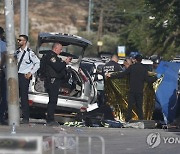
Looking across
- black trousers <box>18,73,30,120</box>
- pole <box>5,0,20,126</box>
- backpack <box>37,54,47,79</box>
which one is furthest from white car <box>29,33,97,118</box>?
pole <box>5,0,20,126</box>

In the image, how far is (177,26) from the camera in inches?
1320

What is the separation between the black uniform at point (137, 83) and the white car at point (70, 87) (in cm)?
114

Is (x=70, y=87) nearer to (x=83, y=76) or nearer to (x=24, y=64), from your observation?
(x=83, y=76)

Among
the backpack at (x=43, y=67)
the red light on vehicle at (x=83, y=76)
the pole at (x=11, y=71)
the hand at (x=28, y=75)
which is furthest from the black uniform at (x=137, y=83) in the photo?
the pole at (x=11, y=71)

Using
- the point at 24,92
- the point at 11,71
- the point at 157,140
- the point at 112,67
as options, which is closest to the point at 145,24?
the point at 112,67

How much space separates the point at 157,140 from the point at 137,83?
3562 mm

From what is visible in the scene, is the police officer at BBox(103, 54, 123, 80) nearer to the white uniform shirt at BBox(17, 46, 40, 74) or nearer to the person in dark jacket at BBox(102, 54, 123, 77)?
the person in dark jacket at BBox(102, 54, 123, 77)

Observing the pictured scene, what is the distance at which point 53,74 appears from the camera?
15.5 meters

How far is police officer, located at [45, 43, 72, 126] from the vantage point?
15391 mm

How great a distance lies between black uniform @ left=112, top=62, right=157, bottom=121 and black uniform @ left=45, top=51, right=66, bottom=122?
1.83 metres

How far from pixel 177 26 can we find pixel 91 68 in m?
13.0

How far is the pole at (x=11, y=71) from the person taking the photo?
45.2ft

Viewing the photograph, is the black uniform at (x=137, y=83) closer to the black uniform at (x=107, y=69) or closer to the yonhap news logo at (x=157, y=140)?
the black uniform at (x=107, y=69)

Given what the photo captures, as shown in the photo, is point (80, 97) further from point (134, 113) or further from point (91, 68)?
point (91, 68)
